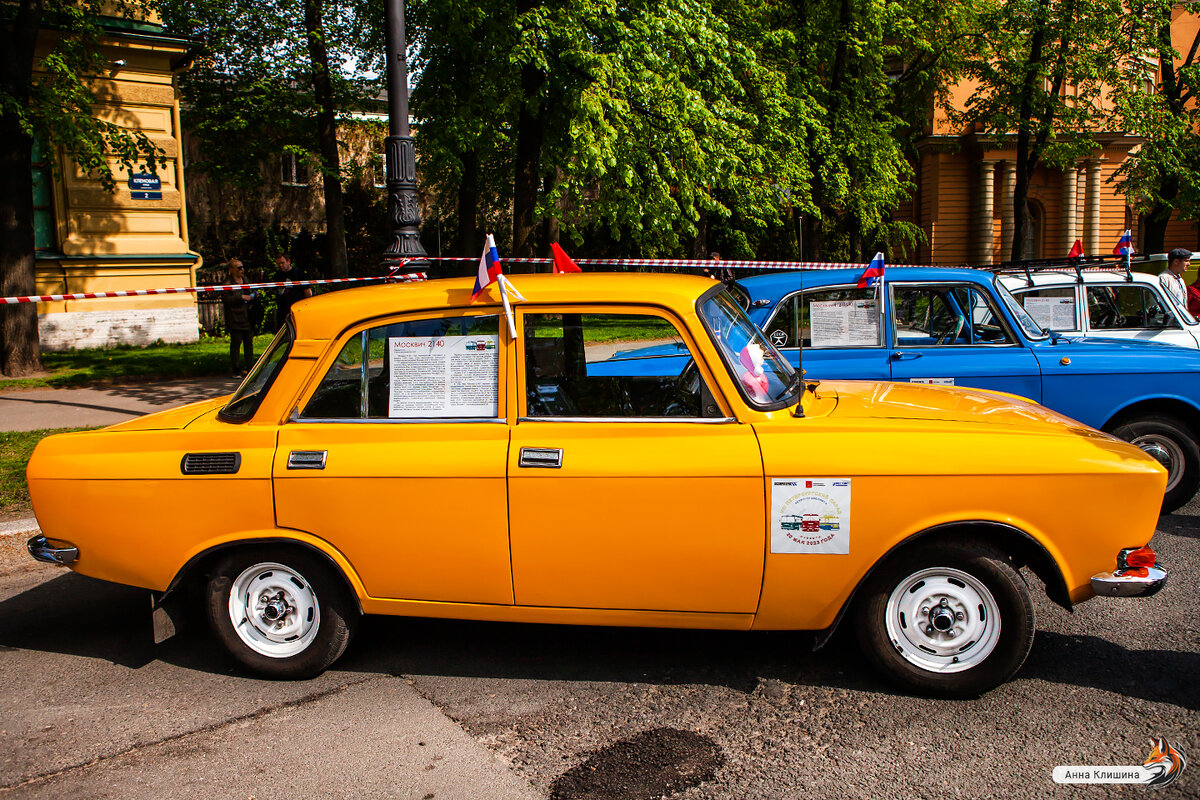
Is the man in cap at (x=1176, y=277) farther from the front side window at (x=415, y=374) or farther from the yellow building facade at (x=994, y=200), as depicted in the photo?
the yellow building facade at (x=994, y=200)

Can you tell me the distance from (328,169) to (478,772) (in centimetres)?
1914

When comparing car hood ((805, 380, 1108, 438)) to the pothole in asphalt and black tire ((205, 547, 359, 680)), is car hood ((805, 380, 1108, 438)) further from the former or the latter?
black tire ((205, 547, 359, 680))

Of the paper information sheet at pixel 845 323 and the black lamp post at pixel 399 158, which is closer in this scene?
the paper information sheet at pixel 845 323

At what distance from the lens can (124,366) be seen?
14.5m

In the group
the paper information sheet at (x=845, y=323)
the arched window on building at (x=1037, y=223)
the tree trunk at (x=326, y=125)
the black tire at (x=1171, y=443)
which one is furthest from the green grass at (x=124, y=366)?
the arched window on building at (x=1037, y=223)

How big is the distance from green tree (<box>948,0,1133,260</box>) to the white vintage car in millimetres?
16642

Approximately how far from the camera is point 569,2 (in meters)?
12.7

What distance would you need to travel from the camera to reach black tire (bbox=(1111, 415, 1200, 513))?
6359 mm

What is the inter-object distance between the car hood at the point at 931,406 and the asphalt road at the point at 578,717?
3.63ft

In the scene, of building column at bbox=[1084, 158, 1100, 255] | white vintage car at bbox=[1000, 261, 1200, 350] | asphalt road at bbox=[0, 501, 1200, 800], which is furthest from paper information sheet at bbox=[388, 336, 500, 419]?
building column at bbox=[1084, 158, 1100, 255]

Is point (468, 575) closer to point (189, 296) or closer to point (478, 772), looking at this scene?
point (478, 772)

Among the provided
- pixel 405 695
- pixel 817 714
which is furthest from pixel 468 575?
pixel 817 714

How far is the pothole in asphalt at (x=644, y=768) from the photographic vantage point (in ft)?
10.4

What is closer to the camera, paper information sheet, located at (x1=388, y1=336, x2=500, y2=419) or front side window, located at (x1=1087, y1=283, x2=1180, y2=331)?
paper information sheet, located at (x1=388, y1=336, x2=500, y2=419)
